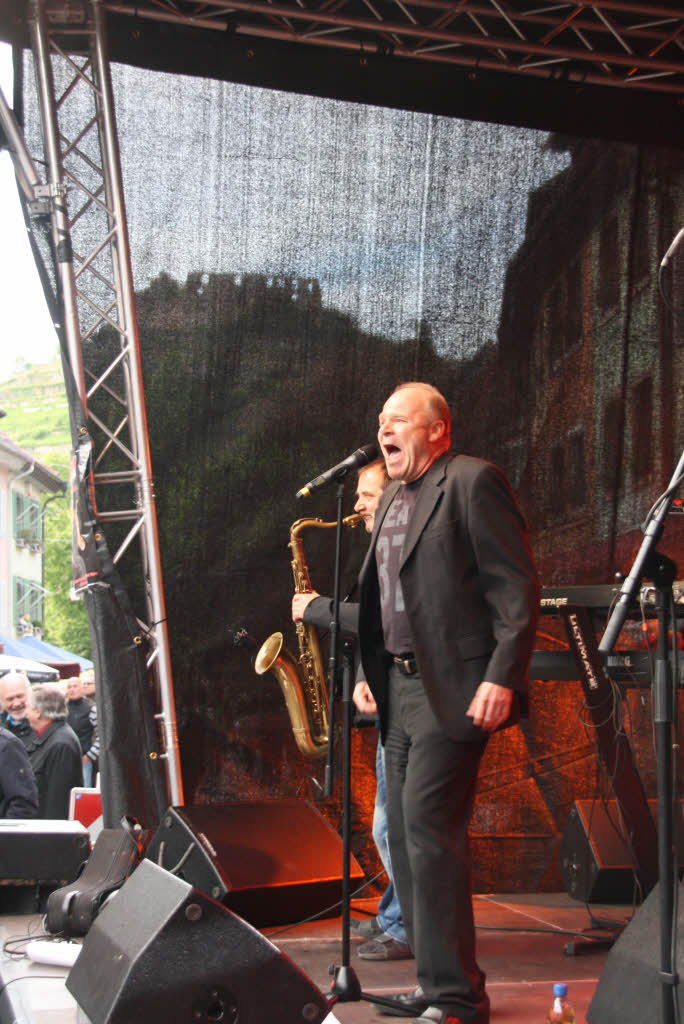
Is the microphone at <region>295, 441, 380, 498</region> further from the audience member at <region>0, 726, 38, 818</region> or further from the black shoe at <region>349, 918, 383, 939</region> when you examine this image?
the audience member at <region>0, 726, 38, 818</region>

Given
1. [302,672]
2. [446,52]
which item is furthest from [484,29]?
[302,672]

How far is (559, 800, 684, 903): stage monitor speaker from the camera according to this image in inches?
178

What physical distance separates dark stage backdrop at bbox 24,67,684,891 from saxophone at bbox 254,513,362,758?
0.29 ft

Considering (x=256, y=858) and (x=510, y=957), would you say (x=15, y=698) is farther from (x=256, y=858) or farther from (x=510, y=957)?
(x=510, y=957)

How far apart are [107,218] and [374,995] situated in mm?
3603

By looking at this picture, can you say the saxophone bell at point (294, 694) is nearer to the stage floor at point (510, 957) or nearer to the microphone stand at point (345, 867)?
the stage floor at point (510, 957)

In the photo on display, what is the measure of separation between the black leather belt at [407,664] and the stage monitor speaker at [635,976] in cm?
82

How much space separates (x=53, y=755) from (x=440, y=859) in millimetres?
3608

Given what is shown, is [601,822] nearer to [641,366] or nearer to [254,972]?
[641,366]

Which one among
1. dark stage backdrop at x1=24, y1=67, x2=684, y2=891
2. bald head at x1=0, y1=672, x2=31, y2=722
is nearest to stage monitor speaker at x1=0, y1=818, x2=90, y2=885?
→ dark stage backdrop at x1=24, y1=67, x2=684, y2=891

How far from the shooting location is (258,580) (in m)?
4.95

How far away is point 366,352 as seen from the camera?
513cm

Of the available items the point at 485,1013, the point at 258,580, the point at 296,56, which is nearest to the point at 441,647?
the point at 485,1013

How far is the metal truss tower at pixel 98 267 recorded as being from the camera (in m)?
4.64
